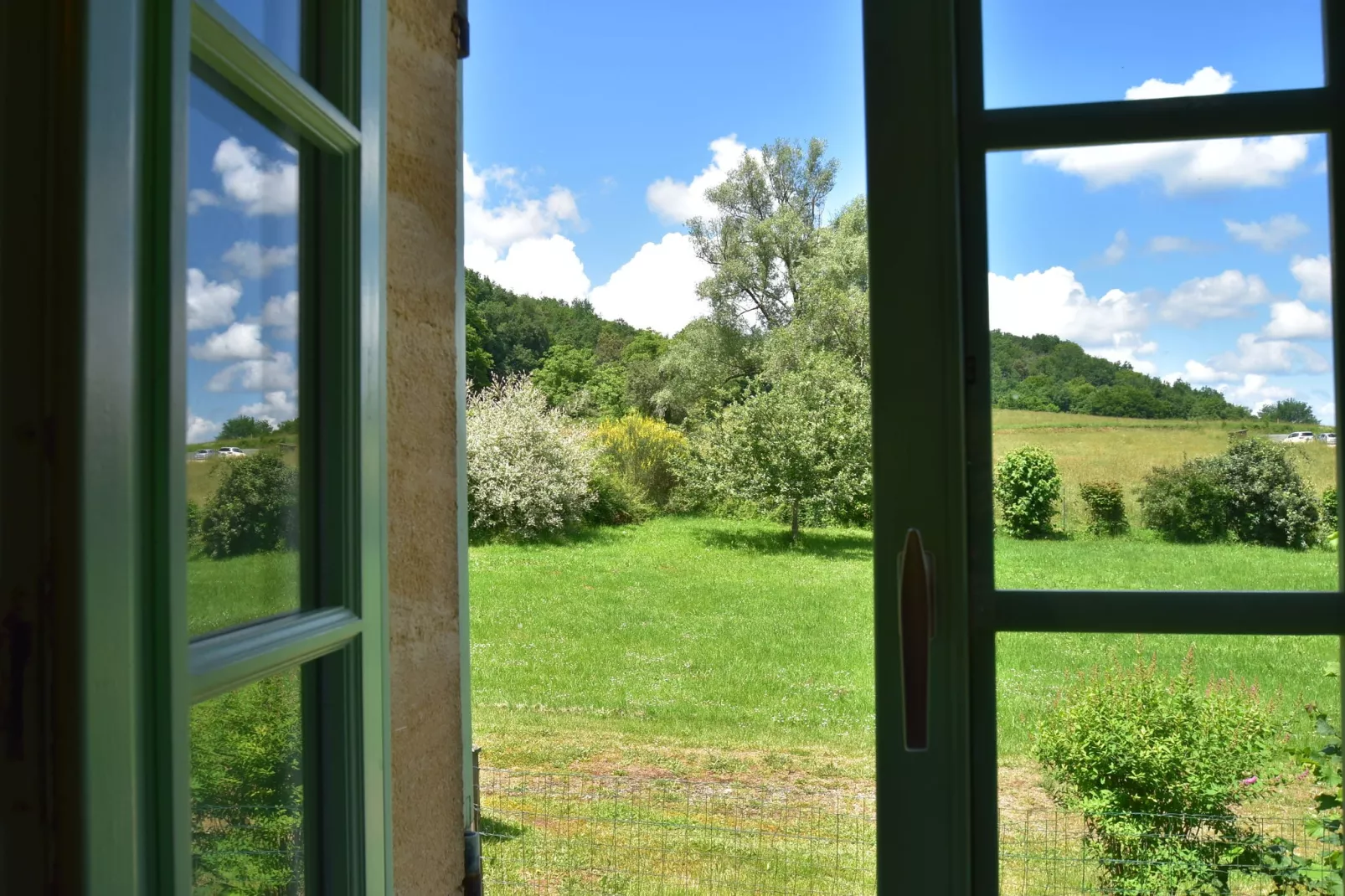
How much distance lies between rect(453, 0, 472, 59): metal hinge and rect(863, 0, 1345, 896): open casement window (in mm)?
517

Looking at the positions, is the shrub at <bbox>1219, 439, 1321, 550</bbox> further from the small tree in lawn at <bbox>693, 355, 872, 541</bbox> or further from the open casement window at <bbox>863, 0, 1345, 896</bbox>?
the small tree in lawn at <bbox>693, 355, 872, 541</bbox>

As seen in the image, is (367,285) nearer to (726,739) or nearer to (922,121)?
(922,121)

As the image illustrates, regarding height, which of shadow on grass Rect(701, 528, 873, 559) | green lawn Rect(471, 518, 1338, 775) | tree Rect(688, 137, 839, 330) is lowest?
green lawn Rect(471, 518, 1338, 775)

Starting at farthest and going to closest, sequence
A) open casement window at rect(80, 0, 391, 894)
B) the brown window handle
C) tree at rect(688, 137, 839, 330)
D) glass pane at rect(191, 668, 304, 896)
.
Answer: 1. tree at rect(688, 137, 839, 330)
2. the brown window handle
3. glass pane at rect(191, 668, 304, 896)
4. open casement window at rect(80, 0, 391, 894)

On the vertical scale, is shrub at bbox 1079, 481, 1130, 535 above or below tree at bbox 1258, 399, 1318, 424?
below

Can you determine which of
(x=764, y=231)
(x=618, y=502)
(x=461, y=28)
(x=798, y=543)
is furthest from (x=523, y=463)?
(x=461, y=28)

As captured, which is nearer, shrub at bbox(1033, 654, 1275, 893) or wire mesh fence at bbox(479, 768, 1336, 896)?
shrub at bbox(1033, 654, 1275, 893)

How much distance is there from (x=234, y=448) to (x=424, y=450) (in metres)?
0.40

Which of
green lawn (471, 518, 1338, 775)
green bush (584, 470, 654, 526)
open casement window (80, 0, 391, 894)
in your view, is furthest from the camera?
green bush (584, 470, 654, 526)

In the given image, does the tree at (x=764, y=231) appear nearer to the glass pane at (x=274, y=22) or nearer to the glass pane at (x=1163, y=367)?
the glass pane at (x=1163, y=367)

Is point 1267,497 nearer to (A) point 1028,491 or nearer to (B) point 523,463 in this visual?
(A) point 1028,491

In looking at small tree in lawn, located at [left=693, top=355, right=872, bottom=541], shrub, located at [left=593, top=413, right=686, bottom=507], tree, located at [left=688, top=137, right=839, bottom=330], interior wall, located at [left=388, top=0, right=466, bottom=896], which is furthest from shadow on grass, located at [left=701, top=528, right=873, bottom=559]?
interior wall, located at [left=388, top=0, right=466, bottom=896]

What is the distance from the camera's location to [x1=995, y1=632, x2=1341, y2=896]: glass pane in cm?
73

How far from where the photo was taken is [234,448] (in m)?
0.58
